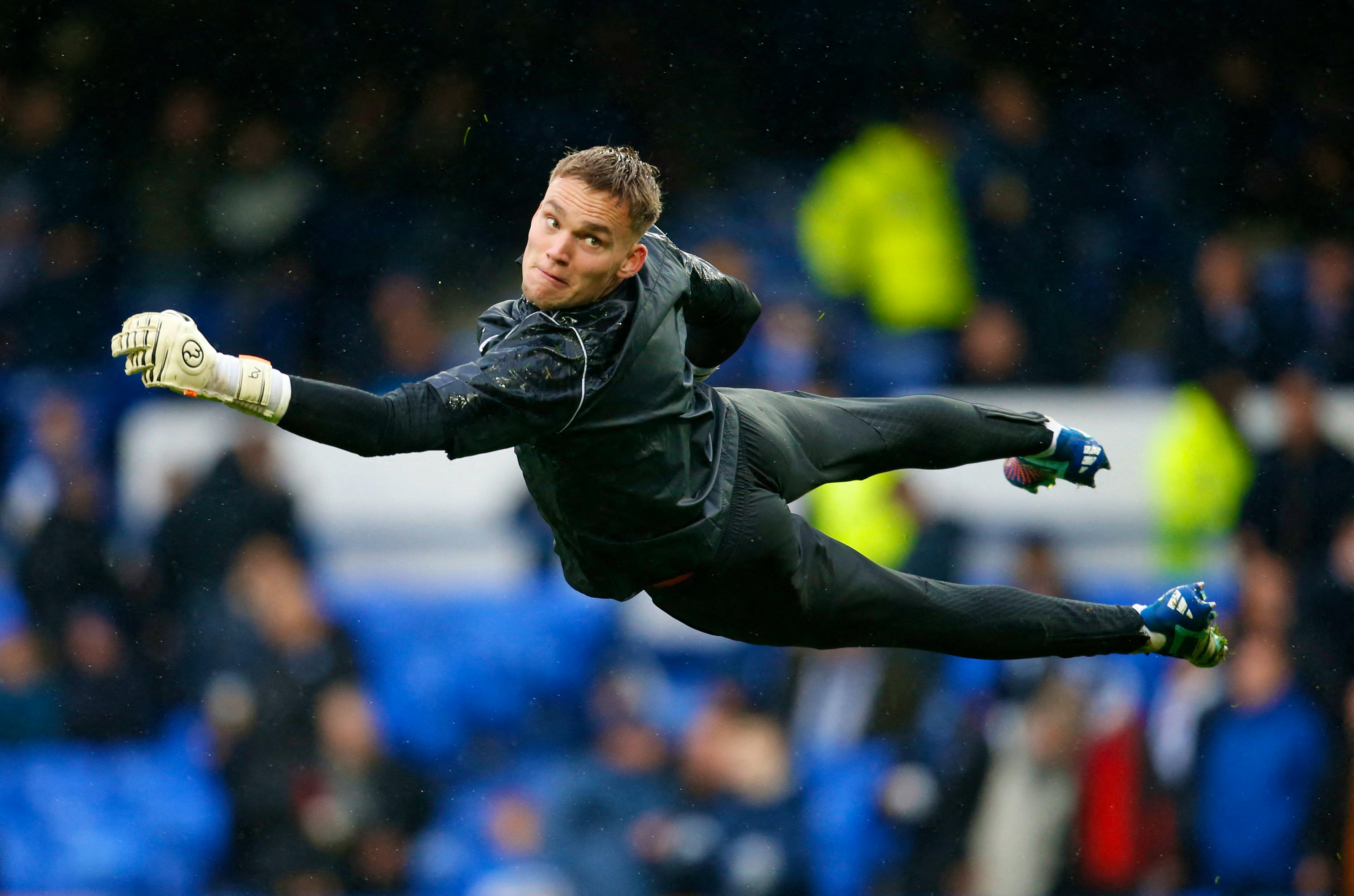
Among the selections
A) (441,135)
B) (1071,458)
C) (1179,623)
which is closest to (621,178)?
(1071,458)

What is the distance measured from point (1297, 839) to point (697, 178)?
360 centimetres

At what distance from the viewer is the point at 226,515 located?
6.60 meters

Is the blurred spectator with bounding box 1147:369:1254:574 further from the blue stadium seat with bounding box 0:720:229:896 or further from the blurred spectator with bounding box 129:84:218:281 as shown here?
the blurred spectator with bounding box 129:84:218:281

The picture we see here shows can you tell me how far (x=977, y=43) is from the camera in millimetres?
7086

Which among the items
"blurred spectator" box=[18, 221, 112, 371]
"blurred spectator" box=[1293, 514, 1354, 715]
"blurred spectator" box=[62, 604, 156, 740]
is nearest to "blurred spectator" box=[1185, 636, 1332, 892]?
"blurred spectator" box=[1293, 514, 1354, 715]

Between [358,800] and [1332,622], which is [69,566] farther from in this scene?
[1332,622]

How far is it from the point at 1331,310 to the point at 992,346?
1.43 meters

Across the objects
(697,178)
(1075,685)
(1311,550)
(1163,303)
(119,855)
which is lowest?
(119,855)

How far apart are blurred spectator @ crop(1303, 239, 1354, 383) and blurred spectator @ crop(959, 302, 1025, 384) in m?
1.15

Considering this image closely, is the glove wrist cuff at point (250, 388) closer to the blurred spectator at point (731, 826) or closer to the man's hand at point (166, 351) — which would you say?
the man's hand at point (166, 351)

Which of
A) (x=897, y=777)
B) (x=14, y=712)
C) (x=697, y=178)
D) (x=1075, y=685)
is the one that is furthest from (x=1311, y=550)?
(x=14, y=712)

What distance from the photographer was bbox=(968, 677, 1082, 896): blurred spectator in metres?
5.99

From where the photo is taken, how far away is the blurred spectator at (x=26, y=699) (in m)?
6.62

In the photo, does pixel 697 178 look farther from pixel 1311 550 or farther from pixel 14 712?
pixel 14 712
